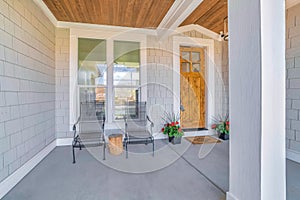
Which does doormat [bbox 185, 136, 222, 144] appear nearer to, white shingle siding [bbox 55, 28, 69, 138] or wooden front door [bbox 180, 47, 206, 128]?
wooden front door [bbox 180, 47, 206, 128]

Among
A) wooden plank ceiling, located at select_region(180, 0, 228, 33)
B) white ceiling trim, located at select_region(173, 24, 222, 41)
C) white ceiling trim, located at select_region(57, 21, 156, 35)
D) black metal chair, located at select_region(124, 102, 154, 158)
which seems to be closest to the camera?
wooden plank ceiling, located at select_region(180, 0, 228, 33)

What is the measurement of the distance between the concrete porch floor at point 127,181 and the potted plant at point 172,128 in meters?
0.89

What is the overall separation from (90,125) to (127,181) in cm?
168

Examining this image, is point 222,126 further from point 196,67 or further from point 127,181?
point 127,181

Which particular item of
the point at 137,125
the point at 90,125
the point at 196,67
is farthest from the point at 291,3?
the point at 90,125

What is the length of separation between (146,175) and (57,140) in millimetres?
2388

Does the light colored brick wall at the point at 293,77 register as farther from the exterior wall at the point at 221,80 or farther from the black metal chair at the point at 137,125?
the black metal chair at the point at 137,125

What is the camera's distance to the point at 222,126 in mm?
4215

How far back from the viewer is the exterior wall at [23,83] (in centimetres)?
200

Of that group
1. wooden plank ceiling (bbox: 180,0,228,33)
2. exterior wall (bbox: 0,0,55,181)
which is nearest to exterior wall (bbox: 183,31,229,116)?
wooden plank ceiling (bbox: 180,0,228,33)

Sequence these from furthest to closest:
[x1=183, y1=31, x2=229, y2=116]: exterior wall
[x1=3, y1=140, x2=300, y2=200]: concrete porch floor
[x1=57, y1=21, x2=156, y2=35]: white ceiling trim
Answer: [x1=183, y1=31, x2=229, y2=116]: exterior wall → [x1=57, y1=21, x2=156, y2=35]: white ceiling trim → [x1=3, y1=140, x2=300, y2=200]: concrete porch floor

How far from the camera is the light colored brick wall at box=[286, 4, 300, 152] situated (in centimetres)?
280

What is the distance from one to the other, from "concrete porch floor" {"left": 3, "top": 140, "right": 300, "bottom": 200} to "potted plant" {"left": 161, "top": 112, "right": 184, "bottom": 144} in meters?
0.89

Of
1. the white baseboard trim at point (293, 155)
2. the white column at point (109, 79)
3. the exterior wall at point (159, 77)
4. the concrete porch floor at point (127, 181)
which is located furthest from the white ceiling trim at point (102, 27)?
the white baseboard trim at point (293, 155)
